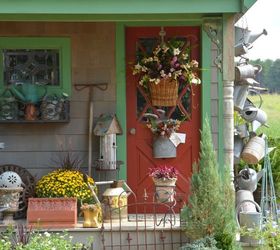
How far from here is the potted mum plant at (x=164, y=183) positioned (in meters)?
7.93

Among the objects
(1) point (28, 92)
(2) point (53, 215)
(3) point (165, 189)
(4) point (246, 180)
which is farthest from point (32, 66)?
(4) point (246, 180)

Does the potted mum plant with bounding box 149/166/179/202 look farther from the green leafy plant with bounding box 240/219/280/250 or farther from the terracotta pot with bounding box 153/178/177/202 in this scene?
the green leafy plant with bounding box 240/219/280/250

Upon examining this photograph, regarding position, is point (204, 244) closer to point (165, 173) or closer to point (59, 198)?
point (165, 173)

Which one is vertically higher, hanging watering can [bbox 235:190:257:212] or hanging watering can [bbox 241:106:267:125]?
hanging watering can [bbox 241:106:267:125]

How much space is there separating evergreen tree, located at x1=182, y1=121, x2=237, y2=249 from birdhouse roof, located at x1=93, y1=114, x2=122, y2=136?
1670mm

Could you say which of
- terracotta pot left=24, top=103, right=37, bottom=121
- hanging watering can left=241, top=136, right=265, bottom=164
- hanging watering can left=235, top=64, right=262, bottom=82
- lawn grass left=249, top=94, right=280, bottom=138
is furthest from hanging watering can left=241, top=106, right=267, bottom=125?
lawn grass left=249, top=94, right=280, bottom=138

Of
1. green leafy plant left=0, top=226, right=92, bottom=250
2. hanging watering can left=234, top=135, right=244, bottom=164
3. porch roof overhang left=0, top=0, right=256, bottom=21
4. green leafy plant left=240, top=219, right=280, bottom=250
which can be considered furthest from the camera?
hanging watering can left=234, top=135, right=244, bottom=164

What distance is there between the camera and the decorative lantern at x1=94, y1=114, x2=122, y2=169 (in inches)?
323

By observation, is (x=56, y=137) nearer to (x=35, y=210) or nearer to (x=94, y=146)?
(x=94, y=146)

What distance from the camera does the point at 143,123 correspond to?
336 inches

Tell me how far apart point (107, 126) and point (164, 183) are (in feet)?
3.10

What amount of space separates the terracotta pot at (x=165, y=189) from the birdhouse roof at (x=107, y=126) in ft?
2.54

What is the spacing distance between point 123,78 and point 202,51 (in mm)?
995

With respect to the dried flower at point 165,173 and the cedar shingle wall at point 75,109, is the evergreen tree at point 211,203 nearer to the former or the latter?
the dried flower at point 165,173
